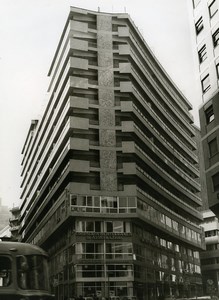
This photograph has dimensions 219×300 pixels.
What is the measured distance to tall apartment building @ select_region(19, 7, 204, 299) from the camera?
4597 centimetres

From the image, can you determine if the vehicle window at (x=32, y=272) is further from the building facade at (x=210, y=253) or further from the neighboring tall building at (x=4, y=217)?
the neighboring tall building at (x=4, y=217)

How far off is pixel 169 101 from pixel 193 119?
418 inches

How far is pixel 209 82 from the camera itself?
30.6 meters

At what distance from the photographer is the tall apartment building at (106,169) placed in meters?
46.0

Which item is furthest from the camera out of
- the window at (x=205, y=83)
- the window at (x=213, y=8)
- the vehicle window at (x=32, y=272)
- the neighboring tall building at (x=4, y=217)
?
the neighboring tall building at (x=4, y=217)

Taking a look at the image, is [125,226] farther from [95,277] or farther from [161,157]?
[161,157]

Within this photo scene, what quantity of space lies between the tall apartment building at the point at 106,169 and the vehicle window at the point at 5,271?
1377 inches

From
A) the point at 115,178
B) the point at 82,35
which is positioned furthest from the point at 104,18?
the point at 115,178

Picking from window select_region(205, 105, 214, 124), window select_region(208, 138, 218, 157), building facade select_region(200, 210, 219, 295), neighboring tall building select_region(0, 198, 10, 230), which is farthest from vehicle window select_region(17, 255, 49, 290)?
neighboring tall building select_region(0, 198, 10, 230)

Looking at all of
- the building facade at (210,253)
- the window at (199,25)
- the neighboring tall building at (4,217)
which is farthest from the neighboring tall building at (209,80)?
the neighboring tall building at (4,217)

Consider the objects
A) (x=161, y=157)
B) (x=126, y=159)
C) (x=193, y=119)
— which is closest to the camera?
(x=126, y=159)

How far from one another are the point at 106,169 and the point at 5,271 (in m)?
36.8

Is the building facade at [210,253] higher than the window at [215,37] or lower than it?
lower

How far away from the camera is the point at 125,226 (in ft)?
156
